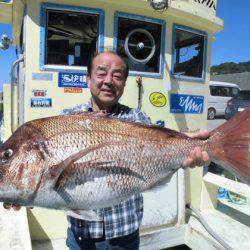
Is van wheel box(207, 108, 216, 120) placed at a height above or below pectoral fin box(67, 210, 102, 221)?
below

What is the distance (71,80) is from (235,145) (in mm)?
2828

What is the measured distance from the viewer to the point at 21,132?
6.56 feet

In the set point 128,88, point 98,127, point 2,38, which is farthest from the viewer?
point 2,38

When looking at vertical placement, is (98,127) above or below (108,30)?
below

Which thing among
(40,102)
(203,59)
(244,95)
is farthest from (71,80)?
(244,95)

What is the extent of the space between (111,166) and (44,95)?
8.90ft

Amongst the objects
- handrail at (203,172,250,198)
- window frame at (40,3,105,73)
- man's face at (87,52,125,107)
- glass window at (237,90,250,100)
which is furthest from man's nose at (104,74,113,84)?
glass window at (237,90,250,100)

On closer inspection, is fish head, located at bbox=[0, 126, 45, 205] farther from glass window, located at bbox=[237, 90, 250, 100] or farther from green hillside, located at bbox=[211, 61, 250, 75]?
green hillside, located at bbox=[211, 61, 250, 75]

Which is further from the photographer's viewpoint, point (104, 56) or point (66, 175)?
point (104, 56)

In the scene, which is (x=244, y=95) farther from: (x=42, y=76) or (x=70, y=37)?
(x=42, y=76)

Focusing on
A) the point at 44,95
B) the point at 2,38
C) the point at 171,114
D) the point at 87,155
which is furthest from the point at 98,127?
the point at 2,38

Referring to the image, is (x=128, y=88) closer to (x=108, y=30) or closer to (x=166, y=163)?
(x=108, y=30)

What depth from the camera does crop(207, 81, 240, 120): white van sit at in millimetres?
23141

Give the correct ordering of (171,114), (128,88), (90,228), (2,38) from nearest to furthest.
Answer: (90,228) < (128,88) < (171,114) < (2,38)
